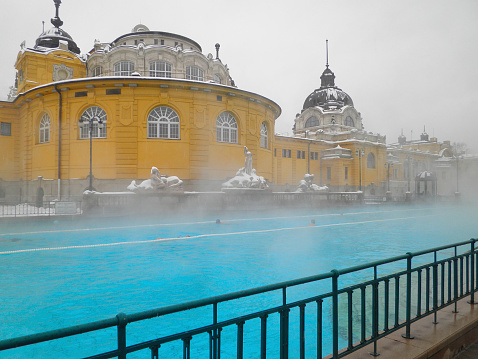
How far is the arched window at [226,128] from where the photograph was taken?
32.0 meters

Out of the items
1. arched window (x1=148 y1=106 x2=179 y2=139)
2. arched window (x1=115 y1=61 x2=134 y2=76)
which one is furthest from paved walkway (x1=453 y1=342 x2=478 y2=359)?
arched window (x1=115 y1=61 x2=134 y2=76)

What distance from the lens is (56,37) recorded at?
3819cm

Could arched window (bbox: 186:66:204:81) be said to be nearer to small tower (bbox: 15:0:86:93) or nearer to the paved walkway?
small tower (bbox: 15:0:86:93)

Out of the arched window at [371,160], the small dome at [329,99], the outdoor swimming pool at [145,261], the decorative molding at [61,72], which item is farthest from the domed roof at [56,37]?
the arched window at [371,160]

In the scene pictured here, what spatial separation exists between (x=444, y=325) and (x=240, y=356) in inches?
115

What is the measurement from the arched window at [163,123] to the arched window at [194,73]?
20.9ft

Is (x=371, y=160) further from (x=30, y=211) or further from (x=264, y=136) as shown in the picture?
(x=30, y=211)

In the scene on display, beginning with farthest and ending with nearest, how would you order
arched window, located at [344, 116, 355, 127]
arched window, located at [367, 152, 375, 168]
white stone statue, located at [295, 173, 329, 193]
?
arched window, located at [344, 116, 355, 127] → arched window, located at [367, 152, 375, 168] → white stone statue, located at [295, 173, 329, 193]

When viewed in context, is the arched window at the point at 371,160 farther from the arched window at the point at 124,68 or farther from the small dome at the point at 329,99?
the arched window at the point at 124,68

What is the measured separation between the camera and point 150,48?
33688 millimetres

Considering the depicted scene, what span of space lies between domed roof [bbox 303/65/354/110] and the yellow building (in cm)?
2872

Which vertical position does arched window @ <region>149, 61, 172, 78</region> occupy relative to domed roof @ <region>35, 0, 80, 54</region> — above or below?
below

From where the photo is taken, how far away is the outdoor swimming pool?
5.97 metres

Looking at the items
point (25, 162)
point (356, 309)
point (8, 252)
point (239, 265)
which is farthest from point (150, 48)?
point (356, 309)
